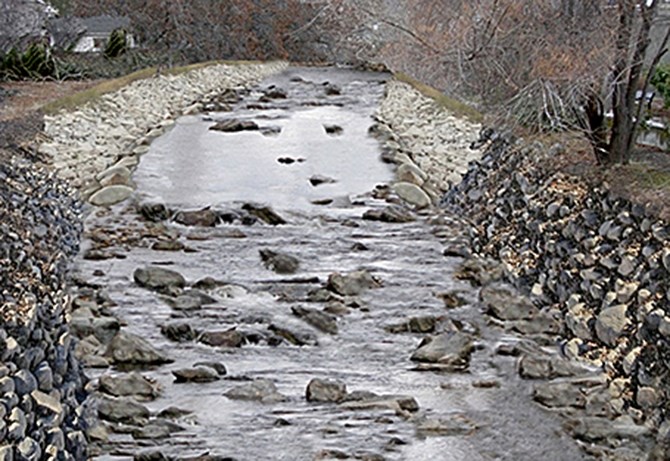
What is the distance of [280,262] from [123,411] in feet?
13.7

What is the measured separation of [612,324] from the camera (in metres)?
8.66

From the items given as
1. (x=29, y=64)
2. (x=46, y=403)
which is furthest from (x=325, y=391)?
(x=29, y=64)

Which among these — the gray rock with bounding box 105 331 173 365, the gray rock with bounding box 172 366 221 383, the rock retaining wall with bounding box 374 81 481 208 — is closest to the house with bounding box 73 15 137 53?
the rock retaining wall with bounding box 374 81 481 208

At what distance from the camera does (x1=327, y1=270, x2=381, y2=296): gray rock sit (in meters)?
10.6

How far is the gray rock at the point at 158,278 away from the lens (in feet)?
34.9

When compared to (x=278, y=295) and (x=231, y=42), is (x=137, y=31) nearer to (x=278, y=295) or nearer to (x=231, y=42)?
(x=231, y=42)

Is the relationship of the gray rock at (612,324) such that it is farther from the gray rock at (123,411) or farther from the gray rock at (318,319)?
the gray rock at (123,411)

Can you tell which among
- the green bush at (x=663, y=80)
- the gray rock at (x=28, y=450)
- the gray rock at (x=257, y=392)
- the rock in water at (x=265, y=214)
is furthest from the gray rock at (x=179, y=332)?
the green bush at (x=663, y=80)

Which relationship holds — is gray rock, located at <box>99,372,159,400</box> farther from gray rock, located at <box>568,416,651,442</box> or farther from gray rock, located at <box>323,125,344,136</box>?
gray rock, located at <box>323,125,344,136</box>

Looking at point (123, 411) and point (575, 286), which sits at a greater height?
point (575, 286)

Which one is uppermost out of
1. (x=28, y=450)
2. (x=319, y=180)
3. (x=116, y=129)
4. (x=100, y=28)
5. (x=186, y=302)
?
(x=28, y=450)

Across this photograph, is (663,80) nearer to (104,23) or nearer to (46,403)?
(46,403)

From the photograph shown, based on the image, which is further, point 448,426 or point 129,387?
point 129,387

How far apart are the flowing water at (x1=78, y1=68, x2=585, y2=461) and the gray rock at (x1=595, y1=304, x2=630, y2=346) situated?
0.77 meters
